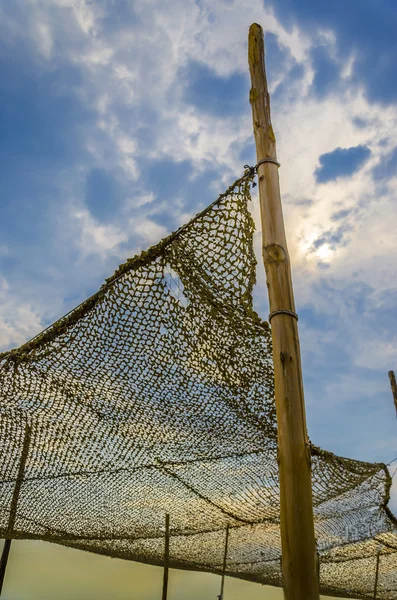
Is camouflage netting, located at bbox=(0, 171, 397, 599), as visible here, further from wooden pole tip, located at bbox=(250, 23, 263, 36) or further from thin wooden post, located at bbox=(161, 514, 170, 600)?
wooden pole tip, located at bbox=(250, 23, 263, 36)

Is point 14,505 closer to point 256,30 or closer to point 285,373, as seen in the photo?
point 285,373

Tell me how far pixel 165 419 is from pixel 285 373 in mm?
1665

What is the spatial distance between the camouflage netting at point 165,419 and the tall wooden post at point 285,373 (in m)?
0.18

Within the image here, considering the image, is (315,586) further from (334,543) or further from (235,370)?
(334,543)

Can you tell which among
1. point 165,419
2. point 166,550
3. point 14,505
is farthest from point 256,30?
point 166,550

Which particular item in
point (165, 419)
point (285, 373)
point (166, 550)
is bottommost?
point (285, 373)

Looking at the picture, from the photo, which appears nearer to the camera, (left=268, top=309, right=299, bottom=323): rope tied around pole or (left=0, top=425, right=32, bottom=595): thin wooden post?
(left=268, top=309, right=299, bottom=323): rope tied around pole

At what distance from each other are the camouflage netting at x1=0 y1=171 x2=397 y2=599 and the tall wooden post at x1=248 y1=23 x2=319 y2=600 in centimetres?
18

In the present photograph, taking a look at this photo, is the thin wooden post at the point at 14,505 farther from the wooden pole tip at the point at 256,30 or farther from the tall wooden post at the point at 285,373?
the wooden pole tip at the point at 256,30

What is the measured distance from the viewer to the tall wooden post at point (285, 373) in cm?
171

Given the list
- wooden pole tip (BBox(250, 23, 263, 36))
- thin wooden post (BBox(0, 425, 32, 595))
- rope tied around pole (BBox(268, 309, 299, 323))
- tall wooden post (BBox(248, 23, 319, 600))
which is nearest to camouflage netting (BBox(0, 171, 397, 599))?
→ thin wooden post (BBox(0, 425, 32, 595))

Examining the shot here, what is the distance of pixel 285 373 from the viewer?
6.36ft

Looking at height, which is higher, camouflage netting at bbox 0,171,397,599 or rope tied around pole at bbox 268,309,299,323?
camouflage netting at bbox 0,171,397,599

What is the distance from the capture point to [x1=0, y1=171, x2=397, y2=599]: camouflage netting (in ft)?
8.27
